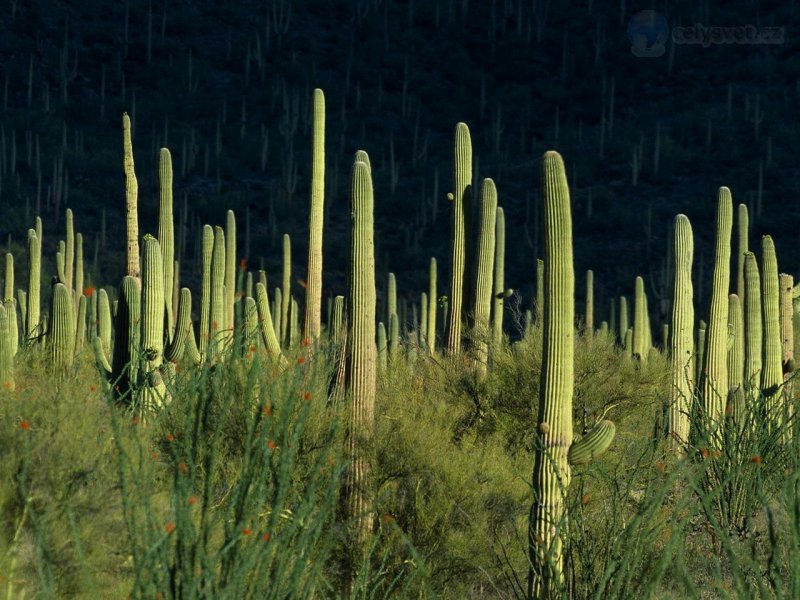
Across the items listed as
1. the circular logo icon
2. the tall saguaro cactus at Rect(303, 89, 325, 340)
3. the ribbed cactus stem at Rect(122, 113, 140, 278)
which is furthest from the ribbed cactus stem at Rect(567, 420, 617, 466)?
the circular logo icon

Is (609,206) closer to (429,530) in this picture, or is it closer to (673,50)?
(673,50)

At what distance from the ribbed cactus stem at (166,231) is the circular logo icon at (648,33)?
1279 inches

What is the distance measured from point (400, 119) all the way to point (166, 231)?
29.7 m

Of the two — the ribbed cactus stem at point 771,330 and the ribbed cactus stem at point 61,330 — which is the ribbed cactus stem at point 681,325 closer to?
the ribbed cactus stem at point 771,330

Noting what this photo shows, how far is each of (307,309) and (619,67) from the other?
33273 mm

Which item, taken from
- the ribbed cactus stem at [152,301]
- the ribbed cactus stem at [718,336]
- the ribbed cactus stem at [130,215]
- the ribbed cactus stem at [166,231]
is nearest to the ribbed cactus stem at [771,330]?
the ribbed cactus stem at [718,336]

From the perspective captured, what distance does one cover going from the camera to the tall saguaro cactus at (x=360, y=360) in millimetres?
8461

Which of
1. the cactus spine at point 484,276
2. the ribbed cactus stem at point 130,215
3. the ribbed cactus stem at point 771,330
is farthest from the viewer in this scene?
the cactus spine at point 484,276

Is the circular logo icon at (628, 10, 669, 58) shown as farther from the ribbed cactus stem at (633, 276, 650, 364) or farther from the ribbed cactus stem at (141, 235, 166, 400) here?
the ribbed cactus stem at (141, 235, 166, 400)

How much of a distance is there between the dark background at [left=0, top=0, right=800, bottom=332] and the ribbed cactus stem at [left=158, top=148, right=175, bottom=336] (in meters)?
15.2

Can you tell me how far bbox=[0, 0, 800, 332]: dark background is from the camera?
32406 millimetres

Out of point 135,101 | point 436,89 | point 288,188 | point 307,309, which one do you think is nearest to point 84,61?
point 135,101

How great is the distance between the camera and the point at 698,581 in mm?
8289

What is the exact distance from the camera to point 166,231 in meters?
11.5
